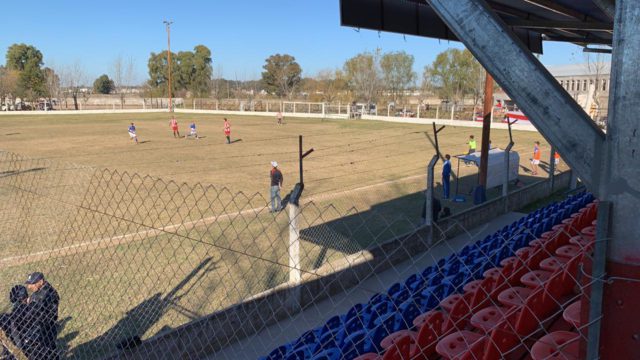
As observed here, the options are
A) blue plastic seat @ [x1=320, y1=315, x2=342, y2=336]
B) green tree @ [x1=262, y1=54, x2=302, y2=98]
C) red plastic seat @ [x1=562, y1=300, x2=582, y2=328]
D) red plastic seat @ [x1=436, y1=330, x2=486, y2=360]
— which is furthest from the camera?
green tree @ [x1=262, y1=54, x2=302, y2=98]

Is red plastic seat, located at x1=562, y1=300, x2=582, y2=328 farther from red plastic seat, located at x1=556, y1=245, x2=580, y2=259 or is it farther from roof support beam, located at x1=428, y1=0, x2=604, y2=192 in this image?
red plastic seat, located at x1=556, y1=245, x2=580, y2=259

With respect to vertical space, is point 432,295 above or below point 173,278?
above

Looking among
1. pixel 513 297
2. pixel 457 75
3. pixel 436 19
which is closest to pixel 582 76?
pixel 457 75

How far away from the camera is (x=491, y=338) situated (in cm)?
333

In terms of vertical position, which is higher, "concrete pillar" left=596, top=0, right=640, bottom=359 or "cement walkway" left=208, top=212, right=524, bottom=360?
"concrete pillar" left=596, top=0, right=640, bottom=359

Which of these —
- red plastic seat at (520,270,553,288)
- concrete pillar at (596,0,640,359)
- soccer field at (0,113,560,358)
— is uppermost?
concrete pillar at (596,0,640,359)

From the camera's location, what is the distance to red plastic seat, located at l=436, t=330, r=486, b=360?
350 centimetres

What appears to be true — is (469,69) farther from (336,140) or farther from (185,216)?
(185,216)

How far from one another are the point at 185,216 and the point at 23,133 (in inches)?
1145

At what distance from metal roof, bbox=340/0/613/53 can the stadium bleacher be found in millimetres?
2395

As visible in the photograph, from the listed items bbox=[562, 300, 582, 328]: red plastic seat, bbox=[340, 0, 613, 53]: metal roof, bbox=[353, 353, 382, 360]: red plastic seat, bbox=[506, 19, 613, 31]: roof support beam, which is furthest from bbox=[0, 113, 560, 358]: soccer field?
bbox=[506, 19, 613, 31]: roof support beam

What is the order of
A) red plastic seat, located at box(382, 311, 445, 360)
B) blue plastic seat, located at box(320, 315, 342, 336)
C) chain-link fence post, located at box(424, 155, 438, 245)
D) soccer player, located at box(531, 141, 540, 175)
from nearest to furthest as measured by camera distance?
1. red plastic seat, located at box(382, 311, 445, 360)
2. blue plastic seat, located at box(320, 315, 342, 336)
3. chain-link fence post, located at box(424, 155, 438, 245)
4. soccer player, located at box(531, 141, 540, 175)

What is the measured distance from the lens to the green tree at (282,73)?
88.8m

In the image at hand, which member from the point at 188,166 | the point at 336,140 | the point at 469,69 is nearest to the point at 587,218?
the point at 188,166
